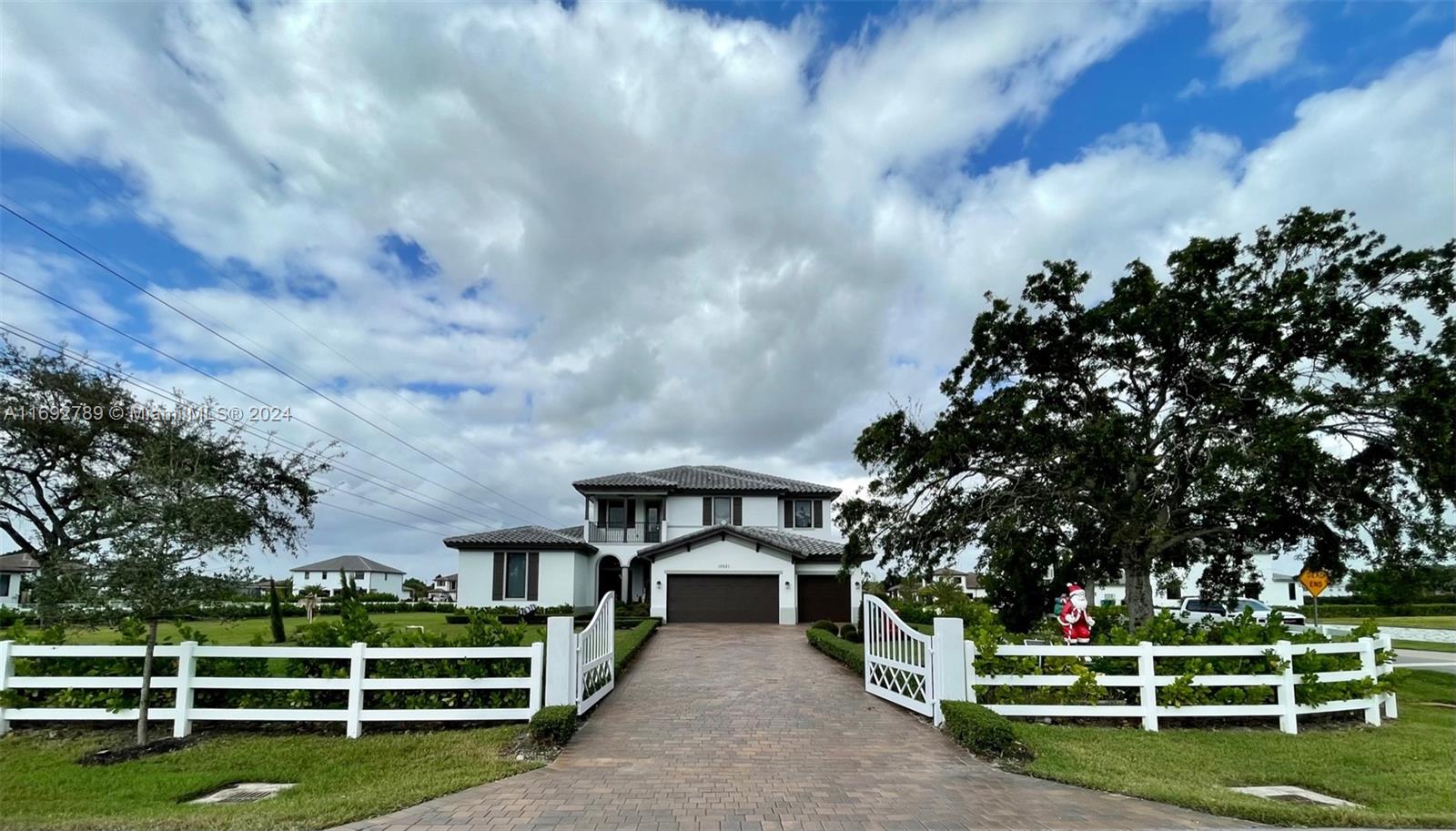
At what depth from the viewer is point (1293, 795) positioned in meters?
7.08

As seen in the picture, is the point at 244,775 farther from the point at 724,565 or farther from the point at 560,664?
the point at 724,565

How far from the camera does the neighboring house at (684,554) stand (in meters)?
28.1

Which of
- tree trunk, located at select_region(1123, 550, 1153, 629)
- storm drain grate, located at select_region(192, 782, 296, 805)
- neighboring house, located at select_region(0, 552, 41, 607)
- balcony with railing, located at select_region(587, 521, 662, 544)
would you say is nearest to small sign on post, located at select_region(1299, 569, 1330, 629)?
tree trunk, located at select_region(1123, 550, 1153, 629)

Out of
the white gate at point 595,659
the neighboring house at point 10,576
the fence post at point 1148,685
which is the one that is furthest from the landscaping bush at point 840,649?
the neighboring house at point 10,576

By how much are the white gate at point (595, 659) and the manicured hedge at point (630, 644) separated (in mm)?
678

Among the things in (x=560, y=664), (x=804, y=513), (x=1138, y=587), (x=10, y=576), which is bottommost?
(x=10, y=576)

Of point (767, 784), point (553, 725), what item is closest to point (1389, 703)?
point (767, 784)

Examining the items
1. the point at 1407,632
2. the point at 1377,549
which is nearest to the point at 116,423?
the point at 1377,549

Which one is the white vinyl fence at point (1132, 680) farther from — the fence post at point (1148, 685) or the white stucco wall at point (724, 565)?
the white stucco wall at point (724, 565)

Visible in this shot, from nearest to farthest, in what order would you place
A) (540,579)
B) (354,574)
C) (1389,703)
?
(1389,703) → (540,579) → (354,574)

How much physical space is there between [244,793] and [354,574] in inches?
2513

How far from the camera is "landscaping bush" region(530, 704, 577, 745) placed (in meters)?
8.11

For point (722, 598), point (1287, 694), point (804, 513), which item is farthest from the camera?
point (804, 513)

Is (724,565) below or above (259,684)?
above
